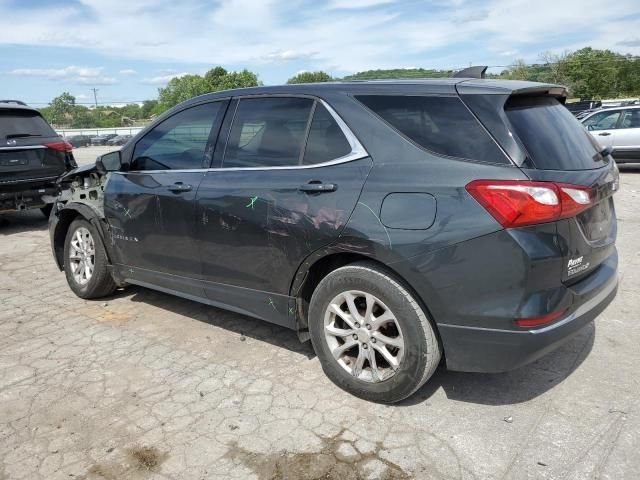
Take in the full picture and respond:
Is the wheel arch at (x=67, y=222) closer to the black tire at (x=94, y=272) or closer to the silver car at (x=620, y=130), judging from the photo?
the black tire at (x=94, y=272)

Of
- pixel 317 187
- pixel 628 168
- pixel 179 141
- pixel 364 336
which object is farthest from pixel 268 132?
pixel 628 168

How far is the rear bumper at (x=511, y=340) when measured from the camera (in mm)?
2582

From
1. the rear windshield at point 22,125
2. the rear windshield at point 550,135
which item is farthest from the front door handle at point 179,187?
the rear windshield at point 22,125

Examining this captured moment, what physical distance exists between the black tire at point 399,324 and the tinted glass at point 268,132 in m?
0.82

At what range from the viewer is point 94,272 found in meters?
4.79

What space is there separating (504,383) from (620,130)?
41.0 feet

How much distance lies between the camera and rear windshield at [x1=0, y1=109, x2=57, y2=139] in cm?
782

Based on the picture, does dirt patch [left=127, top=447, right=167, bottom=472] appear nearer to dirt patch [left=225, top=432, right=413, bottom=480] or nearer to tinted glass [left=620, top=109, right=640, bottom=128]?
dirt patch [left=225, top=432, right=413, bottom=480]

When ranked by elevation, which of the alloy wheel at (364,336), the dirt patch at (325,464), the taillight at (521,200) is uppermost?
the taillight at (521,200)

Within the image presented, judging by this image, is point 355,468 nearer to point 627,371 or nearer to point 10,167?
point 627,371

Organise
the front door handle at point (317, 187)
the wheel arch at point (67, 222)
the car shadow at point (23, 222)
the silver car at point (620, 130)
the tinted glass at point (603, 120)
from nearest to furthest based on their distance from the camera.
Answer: the front door handle at point (317, 187)
the wheel arch at point (67, 222)
the car shadow at point (23, 222)
the silver car at point (620, 130)
the tinted glass at point (603, 120)

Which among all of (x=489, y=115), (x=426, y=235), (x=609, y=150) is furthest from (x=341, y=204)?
(x=609, y=150)

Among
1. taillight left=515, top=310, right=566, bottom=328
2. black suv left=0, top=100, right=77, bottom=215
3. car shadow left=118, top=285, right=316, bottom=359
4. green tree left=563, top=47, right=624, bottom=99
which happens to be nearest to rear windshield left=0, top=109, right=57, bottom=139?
black suv left=0, top=100, right=77, bottom=215

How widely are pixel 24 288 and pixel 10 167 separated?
312cm
